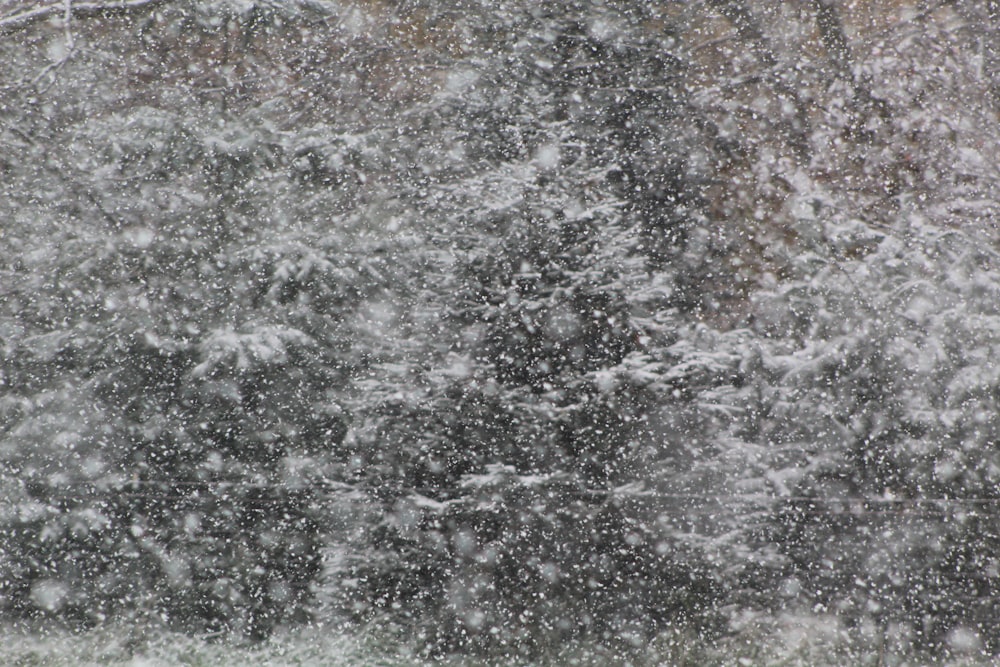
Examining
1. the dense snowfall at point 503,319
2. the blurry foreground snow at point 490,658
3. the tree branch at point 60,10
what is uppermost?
the tree branch at point 60,10

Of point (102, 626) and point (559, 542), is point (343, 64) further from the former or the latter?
point (102, 626)

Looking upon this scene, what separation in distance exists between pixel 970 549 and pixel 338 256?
200cm

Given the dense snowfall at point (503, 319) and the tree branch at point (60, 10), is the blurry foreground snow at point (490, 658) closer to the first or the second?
the dense snowfall at point (503, 319)

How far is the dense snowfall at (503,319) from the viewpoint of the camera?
1779 mm

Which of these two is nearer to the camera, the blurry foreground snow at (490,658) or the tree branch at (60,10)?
the blurry foreground snow at (490,658)

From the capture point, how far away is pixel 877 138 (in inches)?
74.0

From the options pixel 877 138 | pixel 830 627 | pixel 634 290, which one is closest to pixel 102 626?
pixel 634 290

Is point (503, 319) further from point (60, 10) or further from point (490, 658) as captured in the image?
point (60, 10)

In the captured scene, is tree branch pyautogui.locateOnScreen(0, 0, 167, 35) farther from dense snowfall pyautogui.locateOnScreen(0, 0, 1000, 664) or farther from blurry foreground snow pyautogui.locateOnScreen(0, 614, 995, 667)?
blurry foreground snow pyautogui.locateOnScreen(0, 614, 995, 667)

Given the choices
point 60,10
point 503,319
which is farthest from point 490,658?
point 60,10

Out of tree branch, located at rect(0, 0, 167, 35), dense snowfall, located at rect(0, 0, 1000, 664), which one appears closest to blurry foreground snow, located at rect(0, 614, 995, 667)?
dense snowfall, located at rect(0, 0, 1000, 664)

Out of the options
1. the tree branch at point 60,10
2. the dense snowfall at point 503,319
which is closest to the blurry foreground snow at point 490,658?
the dense snowfall at point 503,319

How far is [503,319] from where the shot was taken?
1.85 metres

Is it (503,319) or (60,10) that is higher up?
(60,10)
